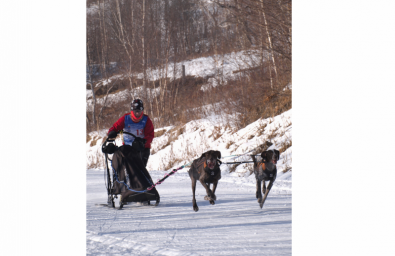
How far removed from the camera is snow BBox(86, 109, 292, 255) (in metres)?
2.88

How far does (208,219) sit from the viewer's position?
3.63 metres

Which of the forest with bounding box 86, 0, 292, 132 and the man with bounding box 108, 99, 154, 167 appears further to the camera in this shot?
the forest with bounding box 86, 0, 292, 132

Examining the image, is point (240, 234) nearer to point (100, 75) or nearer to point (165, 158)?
point (165, 158)

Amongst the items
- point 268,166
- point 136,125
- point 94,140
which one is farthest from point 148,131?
point 94,140

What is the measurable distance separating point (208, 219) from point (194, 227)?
0.27 metres

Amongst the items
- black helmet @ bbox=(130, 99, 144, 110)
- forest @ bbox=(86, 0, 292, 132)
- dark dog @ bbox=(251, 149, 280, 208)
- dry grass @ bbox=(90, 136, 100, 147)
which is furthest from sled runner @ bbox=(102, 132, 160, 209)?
dry grass @ bbox=(90, 136, 100, 147)

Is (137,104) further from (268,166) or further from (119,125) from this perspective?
(268,166)

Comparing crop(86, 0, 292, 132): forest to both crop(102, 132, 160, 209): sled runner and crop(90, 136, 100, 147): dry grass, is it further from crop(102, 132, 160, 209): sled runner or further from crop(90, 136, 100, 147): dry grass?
crop(102, 132, 160, 209): sled runner

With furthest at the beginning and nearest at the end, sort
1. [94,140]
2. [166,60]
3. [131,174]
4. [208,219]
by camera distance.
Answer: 1. [166,60]
2. [94,140]
3. [131,174]
4. [208,219]

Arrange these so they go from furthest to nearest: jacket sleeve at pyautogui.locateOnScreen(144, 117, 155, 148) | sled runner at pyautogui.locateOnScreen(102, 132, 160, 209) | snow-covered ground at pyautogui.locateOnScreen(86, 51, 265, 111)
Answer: snow-covered ground at pyautogui.locateOnScreen(86, 51, 265, 111), jacket sleeve at pyautogui.locateOnScreen(144, 117, 155, 148), sled runner at pyautogui.locateOnScreen(102, 132, 160, 209)

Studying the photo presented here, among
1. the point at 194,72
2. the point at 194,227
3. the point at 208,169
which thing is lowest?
the point at 194,227

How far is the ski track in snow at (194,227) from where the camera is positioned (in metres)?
2.85
